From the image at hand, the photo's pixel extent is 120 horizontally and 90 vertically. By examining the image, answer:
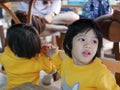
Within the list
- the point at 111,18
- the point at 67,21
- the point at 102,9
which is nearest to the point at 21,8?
the point at 67,21

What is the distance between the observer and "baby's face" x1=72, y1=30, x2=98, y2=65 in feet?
3.49

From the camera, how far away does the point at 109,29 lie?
1.63 m

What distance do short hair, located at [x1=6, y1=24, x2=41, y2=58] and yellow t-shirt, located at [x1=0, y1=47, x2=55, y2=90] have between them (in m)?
0.03

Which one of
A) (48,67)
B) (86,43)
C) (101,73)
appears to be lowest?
(48,67)

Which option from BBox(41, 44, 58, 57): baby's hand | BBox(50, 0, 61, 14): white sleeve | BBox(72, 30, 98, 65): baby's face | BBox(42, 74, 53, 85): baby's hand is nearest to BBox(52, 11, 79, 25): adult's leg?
BBox(50, 0, 61, 14): white sleeve

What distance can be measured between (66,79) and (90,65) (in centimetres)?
14

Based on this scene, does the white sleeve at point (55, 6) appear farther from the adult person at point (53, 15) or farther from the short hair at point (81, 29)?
the short hair at point (81, 29)

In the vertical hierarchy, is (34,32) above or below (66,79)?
above

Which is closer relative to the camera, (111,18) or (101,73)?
(101,73)

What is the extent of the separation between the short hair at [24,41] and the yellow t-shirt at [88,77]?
256 mm

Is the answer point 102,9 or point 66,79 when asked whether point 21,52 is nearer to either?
point 66,79

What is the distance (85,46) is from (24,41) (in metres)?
0.42

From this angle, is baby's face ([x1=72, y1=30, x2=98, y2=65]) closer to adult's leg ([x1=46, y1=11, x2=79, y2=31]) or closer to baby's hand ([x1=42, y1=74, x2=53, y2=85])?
baby's hand ([x1=42, y1=74, x2=53, y2=85])

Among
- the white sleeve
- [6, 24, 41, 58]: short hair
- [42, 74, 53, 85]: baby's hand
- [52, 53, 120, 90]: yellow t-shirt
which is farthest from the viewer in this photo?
the white sleeve
